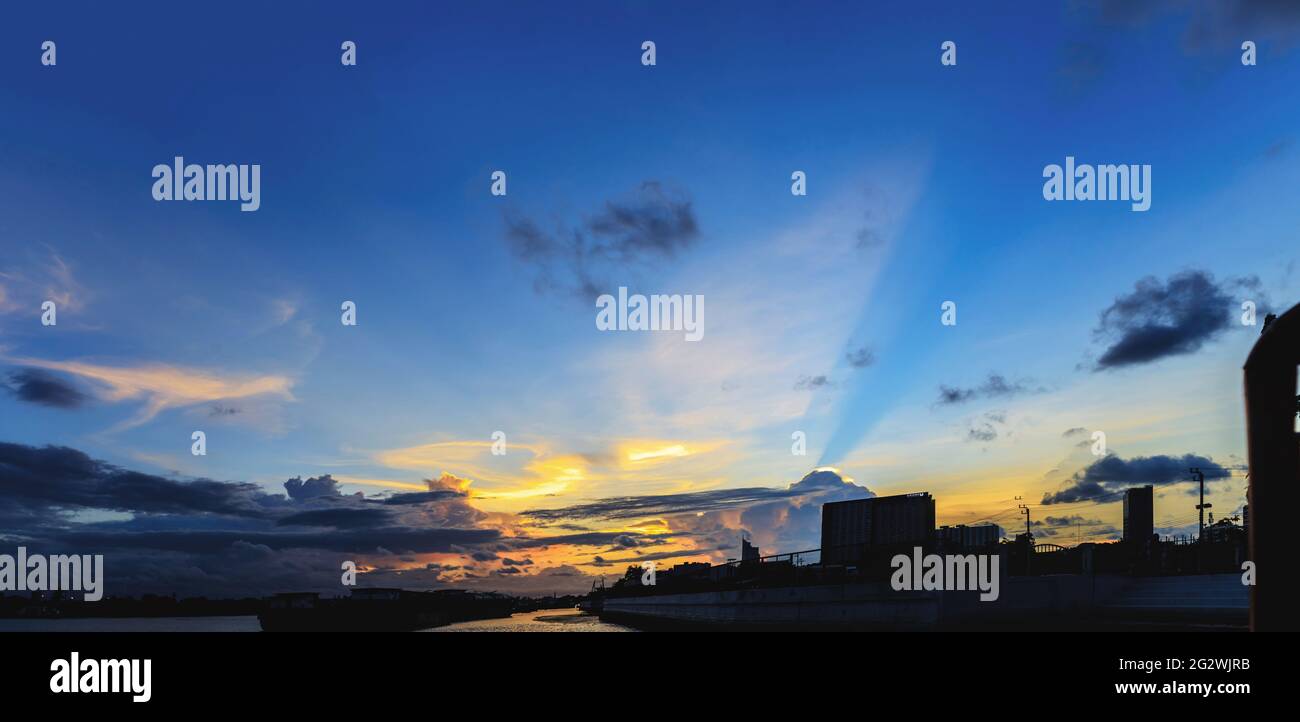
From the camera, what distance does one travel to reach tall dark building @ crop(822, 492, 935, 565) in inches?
2621

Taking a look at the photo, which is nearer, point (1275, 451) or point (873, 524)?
point (1275, 451)

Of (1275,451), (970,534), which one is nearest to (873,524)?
(970,534)

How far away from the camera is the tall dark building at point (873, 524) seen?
6656 centimetres

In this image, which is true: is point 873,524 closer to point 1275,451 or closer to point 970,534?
point 970,534

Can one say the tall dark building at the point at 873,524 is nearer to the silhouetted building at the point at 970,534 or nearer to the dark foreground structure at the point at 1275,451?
the silhouetted building at the point at 970,534

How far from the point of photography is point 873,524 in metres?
69.9

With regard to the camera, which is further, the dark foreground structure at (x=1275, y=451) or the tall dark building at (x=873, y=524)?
the tall dark building at (x=873, y=524)

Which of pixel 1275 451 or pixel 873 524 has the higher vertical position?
pixel 1275 451

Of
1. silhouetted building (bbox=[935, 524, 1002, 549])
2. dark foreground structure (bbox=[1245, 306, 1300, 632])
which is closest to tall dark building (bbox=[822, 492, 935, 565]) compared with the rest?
silhouetted building (bbox=[935, 524, 1002, 549])

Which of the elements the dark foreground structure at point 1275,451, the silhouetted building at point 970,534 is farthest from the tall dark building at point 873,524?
the dark foreground structure at point 1275,451
